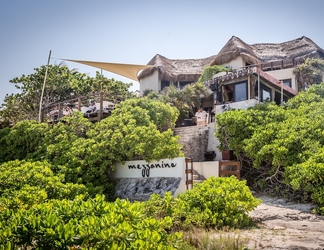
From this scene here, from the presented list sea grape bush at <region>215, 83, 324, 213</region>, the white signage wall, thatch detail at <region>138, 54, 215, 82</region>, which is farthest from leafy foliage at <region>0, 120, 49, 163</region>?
thatch detail at <region>138, 54, 215, 82</region>

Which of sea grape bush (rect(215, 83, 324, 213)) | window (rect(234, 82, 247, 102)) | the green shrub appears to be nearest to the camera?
the green shrub

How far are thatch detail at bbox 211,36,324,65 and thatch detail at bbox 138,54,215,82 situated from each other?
2.06 metres

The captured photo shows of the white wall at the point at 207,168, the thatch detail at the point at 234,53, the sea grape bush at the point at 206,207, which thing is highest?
the thatch detail at the point at 234,53

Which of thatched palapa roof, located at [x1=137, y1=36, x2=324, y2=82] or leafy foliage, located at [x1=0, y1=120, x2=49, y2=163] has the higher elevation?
thatched palapa roof, located at [x1=137, y1=36, x2=324, y2=82]

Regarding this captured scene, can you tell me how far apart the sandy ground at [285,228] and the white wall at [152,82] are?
52.9 ft

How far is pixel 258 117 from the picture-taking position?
11.8m

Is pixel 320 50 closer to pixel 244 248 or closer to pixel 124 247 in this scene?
pixel 244 248

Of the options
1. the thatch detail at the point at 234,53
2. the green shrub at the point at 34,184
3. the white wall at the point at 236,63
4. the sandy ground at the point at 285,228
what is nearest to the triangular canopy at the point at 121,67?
the thatch detail at the point at 234,53

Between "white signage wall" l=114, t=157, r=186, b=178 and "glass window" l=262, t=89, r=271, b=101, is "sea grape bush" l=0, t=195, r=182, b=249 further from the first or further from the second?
Answer: "glass window" l=262, t=89, r=271, b=101

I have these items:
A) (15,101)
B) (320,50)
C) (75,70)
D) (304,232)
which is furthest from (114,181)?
(320,50)

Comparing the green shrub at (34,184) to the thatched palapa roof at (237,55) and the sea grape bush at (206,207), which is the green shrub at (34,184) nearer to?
the sea grape bush at (206,207)

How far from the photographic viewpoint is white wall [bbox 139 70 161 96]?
2461cm

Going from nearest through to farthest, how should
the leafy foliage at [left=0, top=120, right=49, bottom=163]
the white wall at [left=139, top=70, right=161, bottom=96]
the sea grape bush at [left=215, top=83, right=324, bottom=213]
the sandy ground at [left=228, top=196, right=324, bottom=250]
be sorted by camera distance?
the sandy ground at [left=228, top=196, right=324, bottom=250]
the sea grape bush at [left=215, top=83, right=324, bottom=213]
the leafy foliage at [left=0, top=120, right=49, bottom=163]
the white wall at [left=139, top=70, right=161, bottom=96]

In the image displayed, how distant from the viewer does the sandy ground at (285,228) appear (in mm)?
5141
